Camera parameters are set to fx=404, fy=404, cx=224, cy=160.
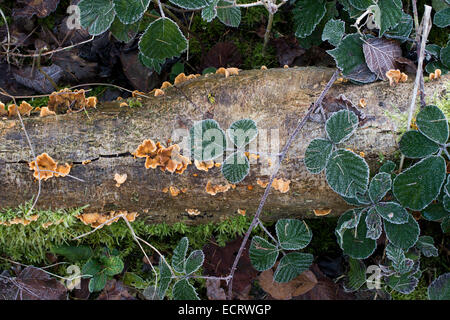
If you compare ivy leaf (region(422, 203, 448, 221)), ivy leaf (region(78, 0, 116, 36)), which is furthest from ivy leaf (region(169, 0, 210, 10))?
ivy leaf (region(422, 203, 448, 221))

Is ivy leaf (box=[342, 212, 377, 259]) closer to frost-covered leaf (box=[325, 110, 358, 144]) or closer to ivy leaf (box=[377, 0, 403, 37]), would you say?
frost-covered leaf (box=[325, 110, 358, 144])

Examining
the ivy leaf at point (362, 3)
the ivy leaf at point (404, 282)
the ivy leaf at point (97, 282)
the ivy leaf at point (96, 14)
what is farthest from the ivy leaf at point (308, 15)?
the ivy leaf at point (97, 282)

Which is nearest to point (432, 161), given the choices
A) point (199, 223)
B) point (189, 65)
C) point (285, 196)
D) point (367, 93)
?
point (367, 93)

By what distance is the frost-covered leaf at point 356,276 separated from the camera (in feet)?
9.95

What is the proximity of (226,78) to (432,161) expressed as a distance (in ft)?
4.41

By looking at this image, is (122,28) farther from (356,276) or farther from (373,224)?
(356,276)

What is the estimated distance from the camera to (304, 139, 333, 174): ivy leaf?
7.59 feet

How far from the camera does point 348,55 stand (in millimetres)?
2508

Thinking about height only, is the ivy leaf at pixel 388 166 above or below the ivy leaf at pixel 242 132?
below

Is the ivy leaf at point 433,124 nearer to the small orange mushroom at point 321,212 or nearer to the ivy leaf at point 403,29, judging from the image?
the ivy leaf at point 403,29

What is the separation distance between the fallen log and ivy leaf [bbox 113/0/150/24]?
1.79 feet

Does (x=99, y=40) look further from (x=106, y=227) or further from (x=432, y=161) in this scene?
(x=432, y=161)

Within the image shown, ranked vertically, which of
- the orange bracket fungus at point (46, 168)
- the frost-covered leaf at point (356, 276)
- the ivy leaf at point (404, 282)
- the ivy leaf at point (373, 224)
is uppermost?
the orange bracket fungus at point (46, 168)

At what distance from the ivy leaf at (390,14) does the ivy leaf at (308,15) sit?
58 centimetres
